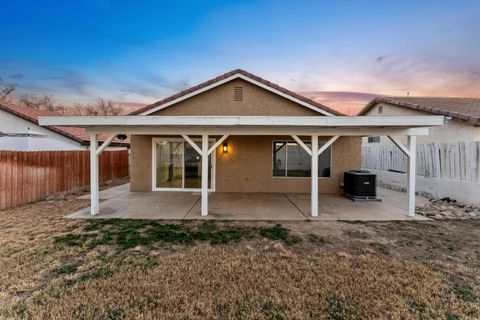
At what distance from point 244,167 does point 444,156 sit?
7560mm

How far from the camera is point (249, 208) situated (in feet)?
24.4

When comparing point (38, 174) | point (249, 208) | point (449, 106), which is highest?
point (449, 106)

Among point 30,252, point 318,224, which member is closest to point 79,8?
point 30,252

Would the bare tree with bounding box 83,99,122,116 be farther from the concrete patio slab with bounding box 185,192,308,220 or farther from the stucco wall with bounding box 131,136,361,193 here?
the concrete patio slab with bounding box 185,192,308,220

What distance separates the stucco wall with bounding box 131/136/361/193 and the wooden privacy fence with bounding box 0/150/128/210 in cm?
268

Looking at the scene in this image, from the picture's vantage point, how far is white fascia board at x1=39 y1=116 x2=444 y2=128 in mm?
5680

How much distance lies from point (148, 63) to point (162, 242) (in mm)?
12243

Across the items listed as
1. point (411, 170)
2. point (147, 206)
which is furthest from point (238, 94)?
point (411, 170)

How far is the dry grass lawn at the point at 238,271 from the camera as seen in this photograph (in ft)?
8.91

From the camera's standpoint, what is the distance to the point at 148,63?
13672 mm

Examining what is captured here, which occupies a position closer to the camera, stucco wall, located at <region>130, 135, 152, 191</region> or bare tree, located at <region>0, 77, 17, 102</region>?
stucco wall, located at <region>130, 135, 152, 191</region>

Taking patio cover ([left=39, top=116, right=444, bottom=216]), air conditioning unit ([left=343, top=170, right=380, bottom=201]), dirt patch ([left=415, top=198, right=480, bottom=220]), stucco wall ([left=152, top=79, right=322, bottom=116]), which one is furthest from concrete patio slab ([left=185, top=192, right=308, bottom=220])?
dirt patch ([left=415, top=198, right=480, bottom=220])

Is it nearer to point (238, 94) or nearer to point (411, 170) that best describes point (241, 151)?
point (238, 94)

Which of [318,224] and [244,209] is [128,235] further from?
[318,224]
